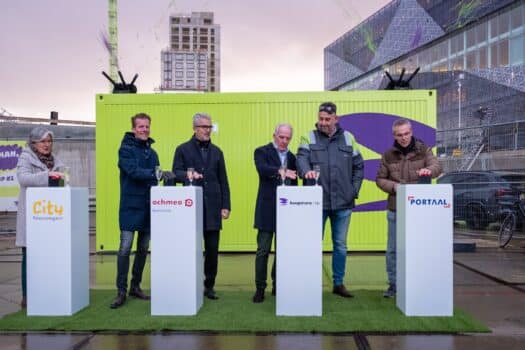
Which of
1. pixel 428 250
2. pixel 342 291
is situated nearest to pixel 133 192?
pixel 342 291

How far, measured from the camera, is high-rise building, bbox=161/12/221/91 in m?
16.4

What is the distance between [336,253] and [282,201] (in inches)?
43.1

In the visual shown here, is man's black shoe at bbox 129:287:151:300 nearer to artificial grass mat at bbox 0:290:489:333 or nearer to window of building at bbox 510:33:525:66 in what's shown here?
artificial grass mat at bbox 0:290:489:333

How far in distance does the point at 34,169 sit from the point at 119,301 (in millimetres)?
1519

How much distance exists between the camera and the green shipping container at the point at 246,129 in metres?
8.32

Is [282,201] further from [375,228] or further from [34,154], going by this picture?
[375,228]

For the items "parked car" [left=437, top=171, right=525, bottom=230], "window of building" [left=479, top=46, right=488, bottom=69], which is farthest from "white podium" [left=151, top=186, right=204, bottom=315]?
"window of building" [left=479, top=46, right=488, bottom=69]

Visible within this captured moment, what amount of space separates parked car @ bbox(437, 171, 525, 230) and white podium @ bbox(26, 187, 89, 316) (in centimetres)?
803

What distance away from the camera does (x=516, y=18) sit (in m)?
29.7

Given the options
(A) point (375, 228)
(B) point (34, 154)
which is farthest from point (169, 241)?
(A) point (375, 228)

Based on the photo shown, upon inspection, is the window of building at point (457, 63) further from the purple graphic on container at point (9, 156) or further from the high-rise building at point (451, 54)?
the purple graphic on container at point (9, 156)

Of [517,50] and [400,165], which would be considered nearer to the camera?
[400,165]

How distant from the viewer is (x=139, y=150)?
17.0 feet

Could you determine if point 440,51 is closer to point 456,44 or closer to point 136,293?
point 456,44
